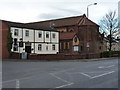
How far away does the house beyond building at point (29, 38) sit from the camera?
4347 centimetres

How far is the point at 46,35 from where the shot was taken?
54.4 m

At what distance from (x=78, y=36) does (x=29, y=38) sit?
1969 centimetres

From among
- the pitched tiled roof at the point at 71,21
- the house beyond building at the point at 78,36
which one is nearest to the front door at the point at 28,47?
the house beyond building at the point at 78,36

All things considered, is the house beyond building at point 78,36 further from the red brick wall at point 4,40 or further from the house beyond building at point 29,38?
the red brick wall at point 4,40

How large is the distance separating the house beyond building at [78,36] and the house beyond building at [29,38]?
6.09m

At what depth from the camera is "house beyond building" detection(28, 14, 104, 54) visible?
2425 inches

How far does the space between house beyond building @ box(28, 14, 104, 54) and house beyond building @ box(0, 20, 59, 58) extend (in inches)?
240

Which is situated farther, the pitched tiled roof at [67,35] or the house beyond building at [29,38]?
the pitched tiled roof at [67,35]

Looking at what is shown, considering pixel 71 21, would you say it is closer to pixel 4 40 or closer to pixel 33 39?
pixel 33 39

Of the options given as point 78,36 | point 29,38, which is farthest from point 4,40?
point 78,36

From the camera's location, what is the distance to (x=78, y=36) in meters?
64.7

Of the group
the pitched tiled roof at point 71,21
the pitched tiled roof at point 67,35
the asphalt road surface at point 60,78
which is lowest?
the asphalt road surface at point 60,78

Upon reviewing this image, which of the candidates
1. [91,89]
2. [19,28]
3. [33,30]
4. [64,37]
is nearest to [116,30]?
[64,37]

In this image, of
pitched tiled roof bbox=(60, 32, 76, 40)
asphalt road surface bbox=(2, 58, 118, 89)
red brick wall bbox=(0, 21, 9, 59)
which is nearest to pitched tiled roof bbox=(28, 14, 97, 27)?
pitched tiled roof bbox=(60, 32, 76, 40)
